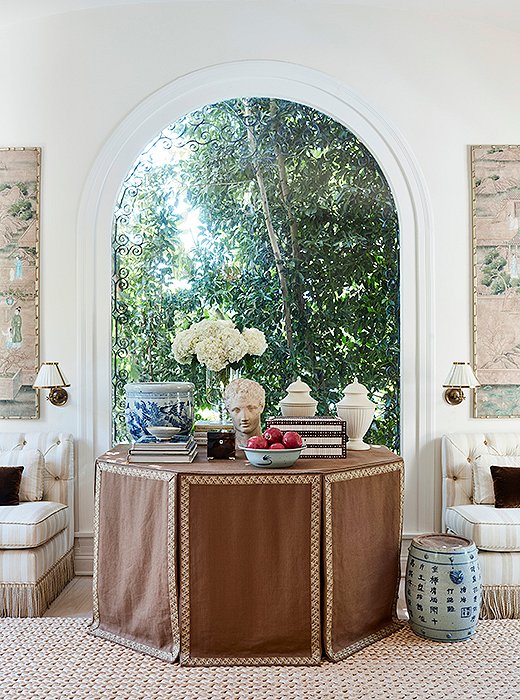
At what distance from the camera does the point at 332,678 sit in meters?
2.84

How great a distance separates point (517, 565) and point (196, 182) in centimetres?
260

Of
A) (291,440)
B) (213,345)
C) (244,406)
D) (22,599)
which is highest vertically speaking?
(213,345)

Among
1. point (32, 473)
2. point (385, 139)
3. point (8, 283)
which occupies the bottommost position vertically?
point (32, 473)

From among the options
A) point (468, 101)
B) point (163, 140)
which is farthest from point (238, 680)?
point (468, 101)

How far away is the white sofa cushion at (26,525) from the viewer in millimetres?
3375

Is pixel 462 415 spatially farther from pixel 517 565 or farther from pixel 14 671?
pixel 14 671

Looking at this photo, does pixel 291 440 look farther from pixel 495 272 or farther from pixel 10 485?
pixel 495 272

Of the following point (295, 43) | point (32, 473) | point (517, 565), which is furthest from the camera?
point (295, 43)

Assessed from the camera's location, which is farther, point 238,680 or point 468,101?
point 468,101

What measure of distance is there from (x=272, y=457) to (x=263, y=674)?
840mm

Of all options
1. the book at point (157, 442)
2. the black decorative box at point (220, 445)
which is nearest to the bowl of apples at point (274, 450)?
the black decorative box at point (220, 445)

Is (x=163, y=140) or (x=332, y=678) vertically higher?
(x=163, y=140)

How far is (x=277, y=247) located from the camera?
4152 millimetres

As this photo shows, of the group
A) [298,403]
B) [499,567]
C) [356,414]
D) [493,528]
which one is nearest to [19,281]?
[298,403]
